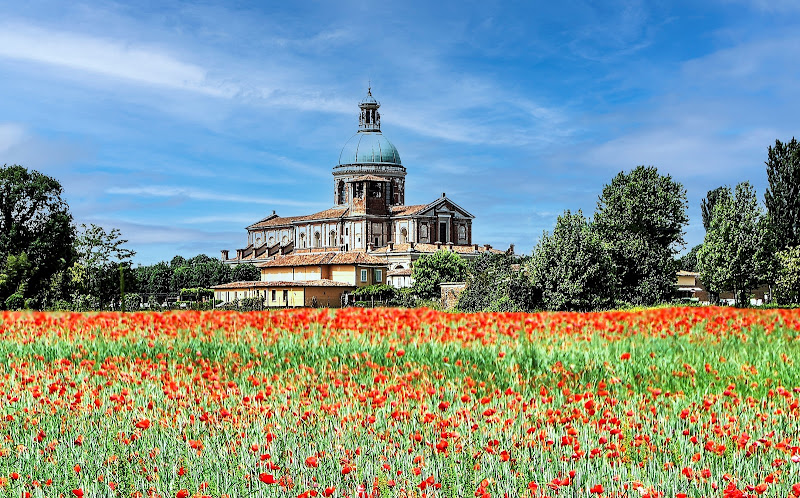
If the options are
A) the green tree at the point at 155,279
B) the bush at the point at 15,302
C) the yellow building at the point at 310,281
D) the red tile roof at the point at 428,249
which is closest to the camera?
the bush at the point at 15,302

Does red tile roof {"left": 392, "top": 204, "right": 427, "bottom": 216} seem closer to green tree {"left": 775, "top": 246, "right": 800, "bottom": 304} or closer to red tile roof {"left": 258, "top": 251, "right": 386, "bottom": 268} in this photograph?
red tile roof {"left": 258, "top": 251, "right": 386, "bottom": 268}

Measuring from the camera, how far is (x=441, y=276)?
244 feet

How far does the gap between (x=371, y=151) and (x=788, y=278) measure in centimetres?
8941

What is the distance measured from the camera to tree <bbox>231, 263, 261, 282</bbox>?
113419 millimetres

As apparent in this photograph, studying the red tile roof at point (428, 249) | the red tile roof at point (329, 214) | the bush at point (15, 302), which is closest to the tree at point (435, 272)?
the red tile roof at point (428, 249)

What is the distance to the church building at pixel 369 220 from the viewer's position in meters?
120

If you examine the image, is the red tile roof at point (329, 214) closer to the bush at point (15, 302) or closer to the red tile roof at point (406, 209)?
the red tile roof at point (406, 209)

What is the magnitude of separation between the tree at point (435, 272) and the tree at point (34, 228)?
3082 centimetres

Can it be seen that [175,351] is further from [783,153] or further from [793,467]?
[783,153]

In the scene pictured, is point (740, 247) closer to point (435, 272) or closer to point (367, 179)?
point (435, 272)

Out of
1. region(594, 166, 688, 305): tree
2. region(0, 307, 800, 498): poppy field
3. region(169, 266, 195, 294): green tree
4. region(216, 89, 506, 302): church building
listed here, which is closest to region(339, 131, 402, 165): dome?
region(216, 89, 506, 302): church building

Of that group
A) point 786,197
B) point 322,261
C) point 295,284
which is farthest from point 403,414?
point 322,261

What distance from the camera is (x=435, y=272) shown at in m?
73.1

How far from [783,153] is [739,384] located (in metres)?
47.6
